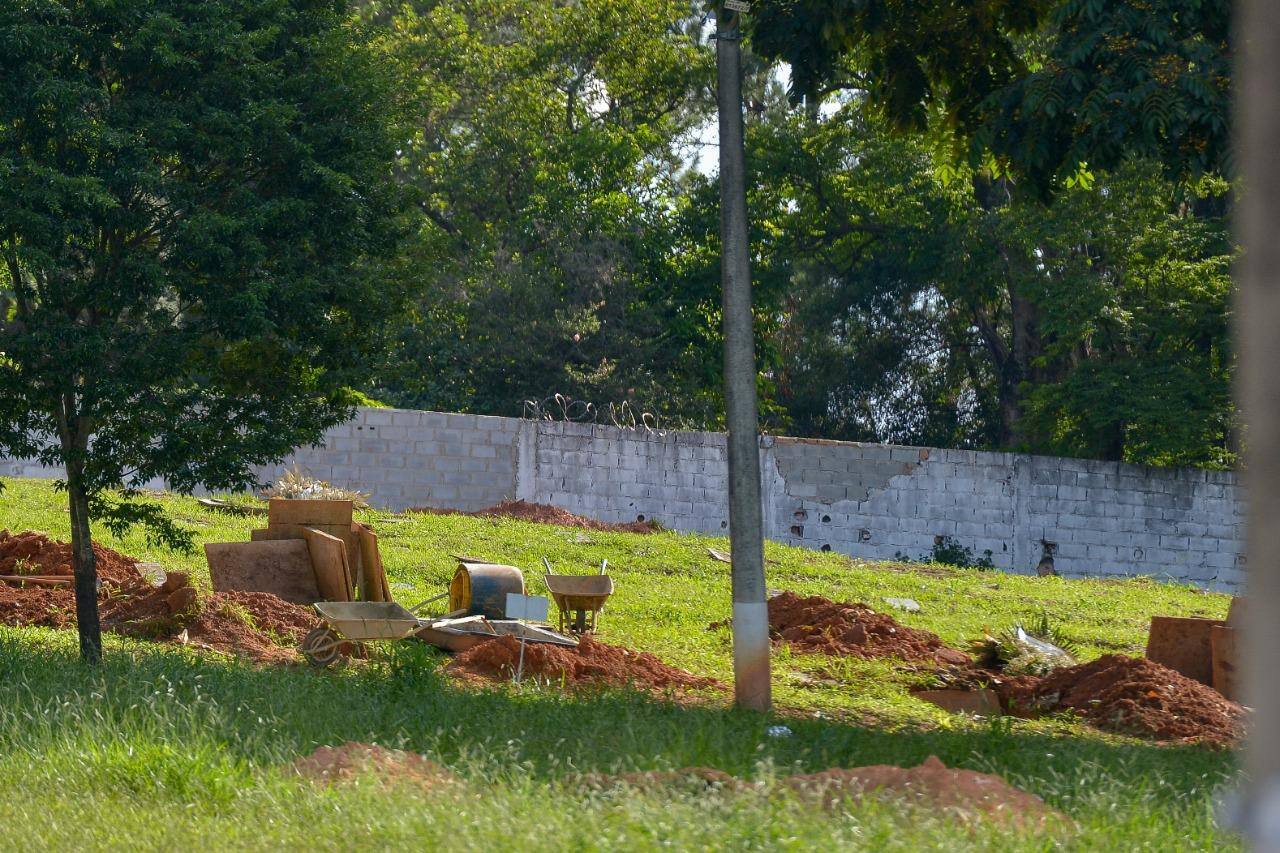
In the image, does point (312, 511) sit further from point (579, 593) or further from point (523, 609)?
point (523, 609)

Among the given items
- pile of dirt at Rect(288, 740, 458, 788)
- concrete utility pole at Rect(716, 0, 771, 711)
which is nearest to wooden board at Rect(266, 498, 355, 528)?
concrete utility pole at Rect(716, 0, 771, 711)

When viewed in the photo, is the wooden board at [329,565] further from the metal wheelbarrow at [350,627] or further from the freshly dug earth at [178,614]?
the metal wheelbarrow at [350,627]

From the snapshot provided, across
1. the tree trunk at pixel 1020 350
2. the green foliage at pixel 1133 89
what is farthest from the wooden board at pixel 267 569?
the tree trunk at pixel 1020 350

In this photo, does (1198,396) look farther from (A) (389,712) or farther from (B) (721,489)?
(A) (389,712)

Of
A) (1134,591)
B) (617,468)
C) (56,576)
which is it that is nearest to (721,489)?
(617,468)

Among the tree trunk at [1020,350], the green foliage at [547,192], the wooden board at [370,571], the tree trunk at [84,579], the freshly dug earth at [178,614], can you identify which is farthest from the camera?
the tree trunk at [1020,350]

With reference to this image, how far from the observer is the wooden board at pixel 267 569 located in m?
13.2

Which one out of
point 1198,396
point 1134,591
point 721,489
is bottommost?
point 1134,591

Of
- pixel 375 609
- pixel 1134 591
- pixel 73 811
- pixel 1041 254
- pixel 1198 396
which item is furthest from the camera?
pixel 1041 254

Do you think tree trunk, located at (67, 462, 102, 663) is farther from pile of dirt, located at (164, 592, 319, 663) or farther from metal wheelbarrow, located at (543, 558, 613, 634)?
metal wheelbarrow, located at (543, 558, 613, 634)

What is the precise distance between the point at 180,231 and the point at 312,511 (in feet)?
17.1

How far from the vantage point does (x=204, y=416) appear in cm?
958

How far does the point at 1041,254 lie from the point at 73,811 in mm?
25382

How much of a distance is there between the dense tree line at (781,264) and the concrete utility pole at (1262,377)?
15796 millimetres
